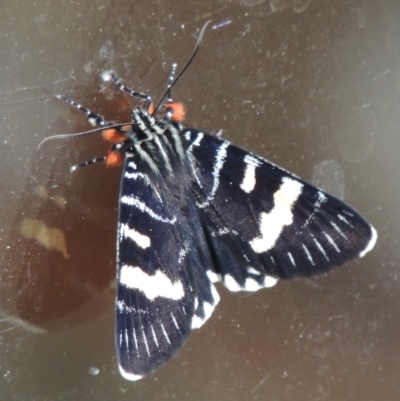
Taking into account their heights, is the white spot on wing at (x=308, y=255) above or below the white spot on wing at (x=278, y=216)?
below

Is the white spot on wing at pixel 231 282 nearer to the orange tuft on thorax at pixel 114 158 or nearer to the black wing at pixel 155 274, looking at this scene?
the black wing at pixel 155 274

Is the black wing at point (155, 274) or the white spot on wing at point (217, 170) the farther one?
the white spot on wing at point (217, 170)

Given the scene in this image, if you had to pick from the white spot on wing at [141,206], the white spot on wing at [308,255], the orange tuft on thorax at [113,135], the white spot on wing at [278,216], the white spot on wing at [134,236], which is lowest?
the white spot on wing at [308,255]

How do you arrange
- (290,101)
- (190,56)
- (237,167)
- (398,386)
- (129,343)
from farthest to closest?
1. (398,386)
2. (290,101)
3. (190,56)
4. (237,167)
5. (129,343)

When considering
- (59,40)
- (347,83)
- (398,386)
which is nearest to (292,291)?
(398,386)

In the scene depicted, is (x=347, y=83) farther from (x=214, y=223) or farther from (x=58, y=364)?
(x=58, y=364)

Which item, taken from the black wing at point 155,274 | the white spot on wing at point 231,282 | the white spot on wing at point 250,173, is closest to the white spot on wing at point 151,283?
the black wing at point 155,274

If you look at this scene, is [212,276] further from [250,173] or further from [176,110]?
[176,110]
